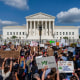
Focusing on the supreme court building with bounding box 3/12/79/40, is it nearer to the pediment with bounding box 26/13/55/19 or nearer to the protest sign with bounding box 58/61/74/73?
the pediment with bounding box 26/13/55/19

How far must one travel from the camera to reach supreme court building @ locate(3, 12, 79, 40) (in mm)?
68688

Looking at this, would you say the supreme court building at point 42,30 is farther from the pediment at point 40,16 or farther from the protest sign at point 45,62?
the protest sign at point 45,62

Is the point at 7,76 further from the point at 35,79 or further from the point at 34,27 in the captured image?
the point at 34,27

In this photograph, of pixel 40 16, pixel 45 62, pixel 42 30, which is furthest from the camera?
pixel 42 30

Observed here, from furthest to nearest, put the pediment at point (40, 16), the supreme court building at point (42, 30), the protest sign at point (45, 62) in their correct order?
the supreme court building at point (42, 30)
the pediment at point (40, 16)
the protest sign at point (45, 62)

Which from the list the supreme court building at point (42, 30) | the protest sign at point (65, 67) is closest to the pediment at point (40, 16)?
the supreme court building at point (42, 30)

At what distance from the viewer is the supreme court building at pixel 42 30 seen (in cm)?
6869

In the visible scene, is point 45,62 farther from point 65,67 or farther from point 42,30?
point 42,30

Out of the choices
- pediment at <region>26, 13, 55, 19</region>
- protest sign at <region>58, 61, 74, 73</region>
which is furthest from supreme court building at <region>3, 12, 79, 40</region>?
protest sign at <region>58, 61, 74, 73</region>

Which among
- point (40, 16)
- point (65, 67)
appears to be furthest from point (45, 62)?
point (40, 16)

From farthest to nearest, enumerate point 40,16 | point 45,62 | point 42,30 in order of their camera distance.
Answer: point 42,30, point 40,16, point 45,62

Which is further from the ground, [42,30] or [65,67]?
[42,30]

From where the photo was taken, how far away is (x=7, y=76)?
414cm

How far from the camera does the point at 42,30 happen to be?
69750 mm
